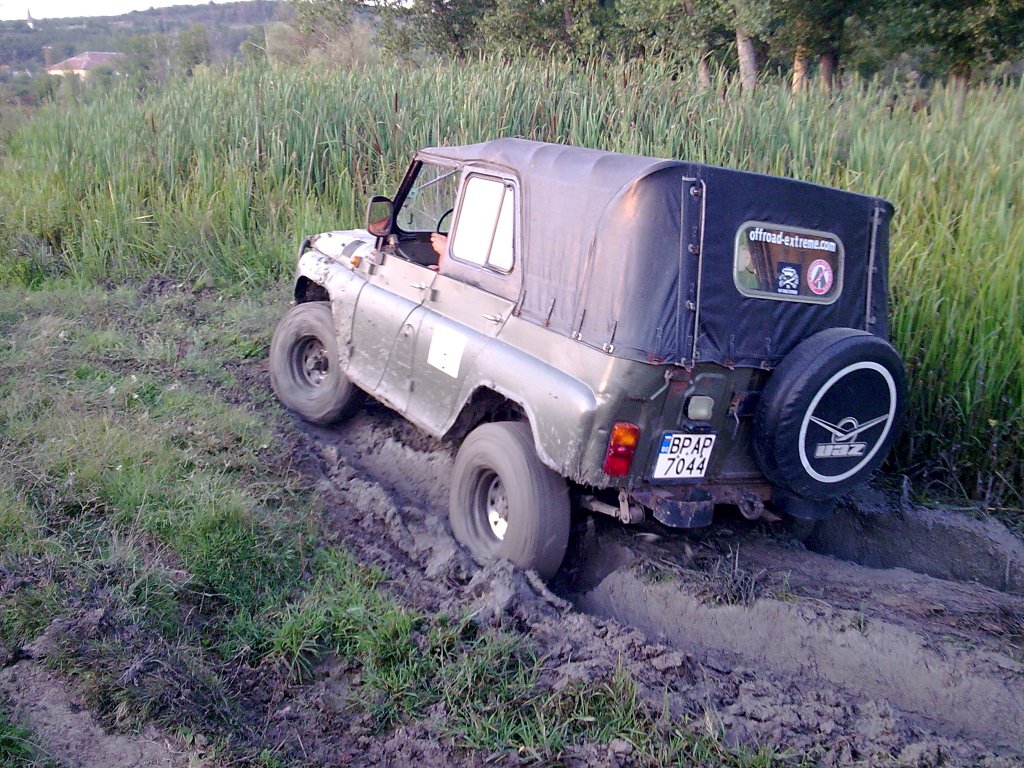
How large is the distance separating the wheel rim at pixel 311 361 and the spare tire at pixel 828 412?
320 centimetres

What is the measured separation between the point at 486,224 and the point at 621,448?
62.5 inches

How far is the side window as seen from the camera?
4.54 meters

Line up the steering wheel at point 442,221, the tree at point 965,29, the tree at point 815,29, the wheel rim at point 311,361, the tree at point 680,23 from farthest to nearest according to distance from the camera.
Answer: the tree at point 680,23, the tree at point 815,29, the tree at point 965,29, the wheel rim at point 311,361, the steering wheel at point 442,221

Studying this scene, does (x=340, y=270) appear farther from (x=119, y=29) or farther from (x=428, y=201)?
(x=119, y=29)

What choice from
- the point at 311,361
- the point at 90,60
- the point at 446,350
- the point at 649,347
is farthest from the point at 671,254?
the point at 90,60

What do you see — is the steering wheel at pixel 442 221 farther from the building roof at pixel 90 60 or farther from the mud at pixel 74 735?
the building roof at pixel 90 60

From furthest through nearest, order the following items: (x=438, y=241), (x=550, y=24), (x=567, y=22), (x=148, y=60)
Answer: (x=550, y=24) → (x=567, y=22) → (x=148, y=60) → (x=438, y=241)

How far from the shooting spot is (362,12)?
70.5 feet

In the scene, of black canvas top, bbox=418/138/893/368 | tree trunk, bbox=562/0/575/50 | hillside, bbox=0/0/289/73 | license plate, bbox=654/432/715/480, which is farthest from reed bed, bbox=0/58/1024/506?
tree trunk, bbox=562/0/575/50

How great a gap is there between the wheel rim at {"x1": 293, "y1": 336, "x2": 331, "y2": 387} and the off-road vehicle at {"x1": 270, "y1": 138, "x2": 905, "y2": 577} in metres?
1.50

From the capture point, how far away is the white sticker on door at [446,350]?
4566mm

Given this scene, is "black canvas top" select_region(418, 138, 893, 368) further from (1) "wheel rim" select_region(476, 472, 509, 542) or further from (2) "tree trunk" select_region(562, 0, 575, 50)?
(2) "tree trunk" select_region(562, 0, 575, 50)

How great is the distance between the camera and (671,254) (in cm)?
376

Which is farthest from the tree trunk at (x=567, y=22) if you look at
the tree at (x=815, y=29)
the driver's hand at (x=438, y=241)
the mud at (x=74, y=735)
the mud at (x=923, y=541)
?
the mud at (x=74, y=735)
